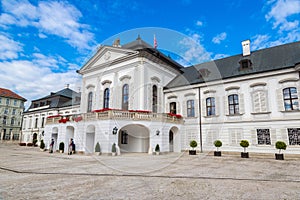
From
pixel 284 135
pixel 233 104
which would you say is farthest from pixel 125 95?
pixel 284 135

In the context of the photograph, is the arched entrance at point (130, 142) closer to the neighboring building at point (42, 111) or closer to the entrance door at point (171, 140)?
the entrance door at point (171, 140)

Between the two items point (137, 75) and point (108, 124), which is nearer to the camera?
point (108, 124)

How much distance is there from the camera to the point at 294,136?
13906 mm

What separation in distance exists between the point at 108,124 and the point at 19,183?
8.82m

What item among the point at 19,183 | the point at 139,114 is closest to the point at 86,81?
the point at 139,114

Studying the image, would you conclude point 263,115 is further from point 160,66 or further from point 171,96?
point 160,66

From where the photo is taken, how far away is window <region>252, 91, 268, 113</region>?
1542 cm

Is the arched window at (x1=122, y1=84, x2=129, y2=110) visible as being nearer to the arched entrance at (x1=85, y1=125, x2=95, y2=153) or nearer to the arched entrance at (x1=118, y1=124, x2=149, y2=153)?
the arched entrance at (x1=118, y1=124, x2=149, y2=153)

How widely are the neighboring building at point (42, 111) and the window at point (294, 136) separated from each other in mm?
29546

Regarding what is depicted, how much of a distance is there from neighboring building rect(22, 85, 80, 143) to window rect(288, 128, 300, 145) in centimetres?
2955

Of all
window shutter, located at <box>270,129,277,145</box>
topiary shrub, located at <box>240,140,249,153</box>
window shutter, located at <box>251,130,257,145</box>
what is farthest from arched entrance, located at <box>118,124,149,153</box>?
window shutter, located at <box>270,129,277,145</box>

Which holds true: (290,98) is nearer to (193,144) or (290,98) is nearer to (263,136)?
(263,136)

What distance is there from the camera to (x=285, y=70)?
1483 centimetres

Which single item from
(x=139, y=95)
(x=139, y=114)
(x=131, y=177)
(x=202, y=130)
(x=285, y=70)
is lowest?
(x=131, y=177)
